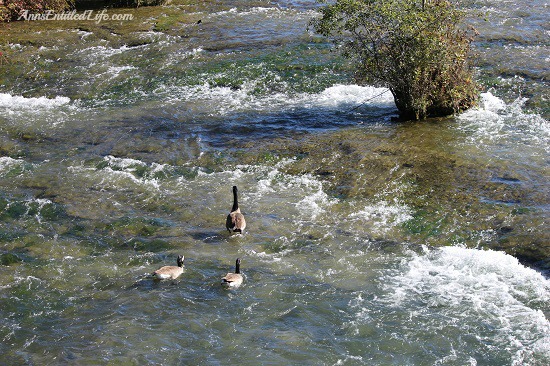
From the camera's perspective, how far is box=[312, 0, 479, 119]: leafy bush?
17.1 m

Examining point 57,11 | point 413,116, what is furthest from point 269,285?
point 57,11

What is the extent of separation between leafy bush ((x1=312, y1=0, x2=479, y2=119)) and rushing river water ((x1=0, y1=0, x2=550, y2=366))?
71cm

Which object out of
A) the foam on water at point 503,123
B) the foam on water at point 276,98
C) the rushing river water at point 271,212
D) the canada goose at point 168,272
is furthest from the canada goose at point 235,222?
the foam on water at point 276,98

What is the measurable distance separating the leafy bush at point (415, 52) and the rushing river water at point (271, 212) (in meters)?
0.71

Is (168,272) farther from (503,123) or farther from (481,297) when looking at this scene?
(503,123)

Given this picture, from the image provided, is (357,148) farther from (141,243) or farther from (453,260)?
(141,243)

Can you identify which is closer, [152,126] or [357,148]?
[357,148]

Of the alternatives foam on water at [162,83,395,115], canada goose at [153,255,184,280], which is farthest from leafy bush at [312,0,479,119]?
canada goose at [153,255,184,280]

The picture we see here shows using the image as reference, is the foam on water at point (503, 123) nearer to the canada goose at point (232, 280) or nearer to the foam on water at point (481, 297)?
the foam on water at point (481, 297)

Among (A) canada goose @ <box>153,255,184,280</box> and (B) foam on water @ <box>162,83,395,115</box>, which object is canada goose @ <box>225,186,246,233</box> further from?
(B) foam on water @ <box>162,83,395,115</box>

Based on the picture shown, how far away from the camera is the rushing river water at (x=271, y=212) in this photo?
10.3 metres

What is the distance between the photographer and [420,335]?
400 inches

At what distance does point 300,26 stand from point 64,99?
414 inches

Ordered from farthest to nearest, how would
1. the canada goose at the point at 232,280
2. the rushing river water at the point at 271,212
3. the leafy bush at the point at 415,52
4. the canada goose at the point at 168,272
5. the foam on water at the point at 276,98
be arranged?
the foam on water at the point at 276,98, the leafy bush at the point at 415,52, the canada goose at the point at 168,272, the canada goose at the point at 232,280, the rushing river water at the point at 271,212
